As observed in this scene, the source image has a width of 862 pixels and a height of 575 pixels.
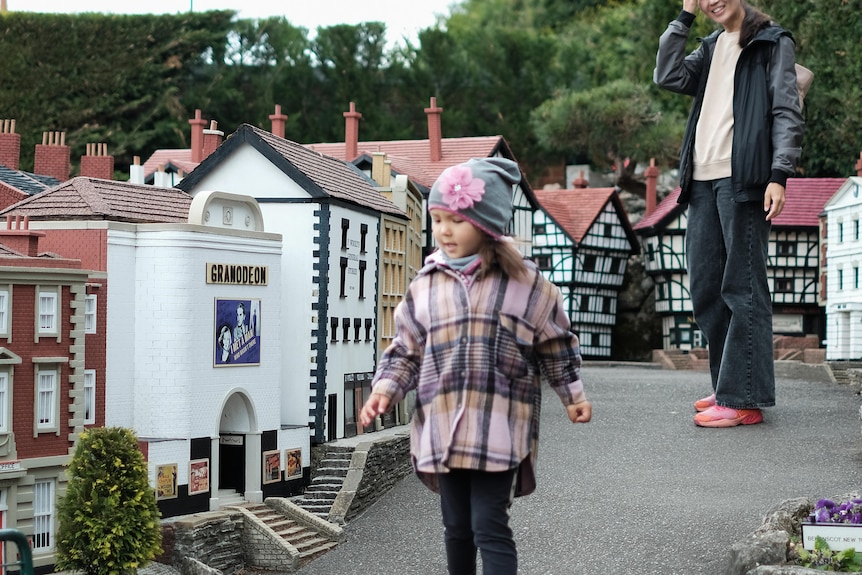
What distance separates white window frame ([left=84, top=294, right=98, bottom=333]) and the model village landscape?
0.08 ft

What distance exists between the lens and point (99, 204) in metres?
21.1

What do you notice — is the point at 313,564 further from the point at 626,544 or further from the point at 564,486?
the point at 626,544

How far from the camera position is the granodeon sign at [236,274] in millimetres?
21906

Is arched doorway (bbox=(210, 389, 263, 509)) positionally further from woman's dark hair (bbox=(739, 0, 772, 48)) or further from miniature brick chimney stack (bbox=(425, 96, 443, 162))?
miniature brick chimney stack (bbox=(425, 96, 443, 162))

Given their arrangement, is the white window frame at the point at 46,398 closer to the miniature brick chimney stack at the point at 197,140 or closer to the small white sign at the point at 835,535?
the small white sign at the point at 835,535

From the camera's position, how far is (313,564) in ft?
62.0

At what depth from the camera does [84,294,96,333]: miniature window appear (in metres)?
20.5

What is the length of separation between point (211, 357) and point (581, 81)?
34.9 meters

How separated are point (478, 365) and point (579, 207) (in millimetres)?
40863

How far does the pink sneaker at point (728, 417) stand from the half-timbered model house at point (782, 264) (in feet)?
94.0

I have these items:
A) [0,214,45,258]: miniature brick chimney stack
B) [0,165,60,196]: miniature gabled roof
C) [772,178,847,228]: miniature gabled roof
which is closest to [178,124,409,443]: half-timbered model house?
[0,165,60,196]: miniature gabled roof

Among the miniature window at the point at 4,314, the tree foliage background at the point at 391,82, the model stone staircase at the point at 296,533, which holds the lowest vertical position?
the model stone staircase at the point at 296,533

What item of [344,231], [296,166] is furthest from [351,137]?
[296,166]

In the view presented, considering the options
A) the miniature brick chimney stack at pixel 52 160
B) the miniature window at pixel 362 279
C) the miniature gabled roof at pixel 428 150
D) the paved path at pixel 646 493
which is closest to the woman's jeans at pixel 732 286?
the paved path at pixel 646 493
